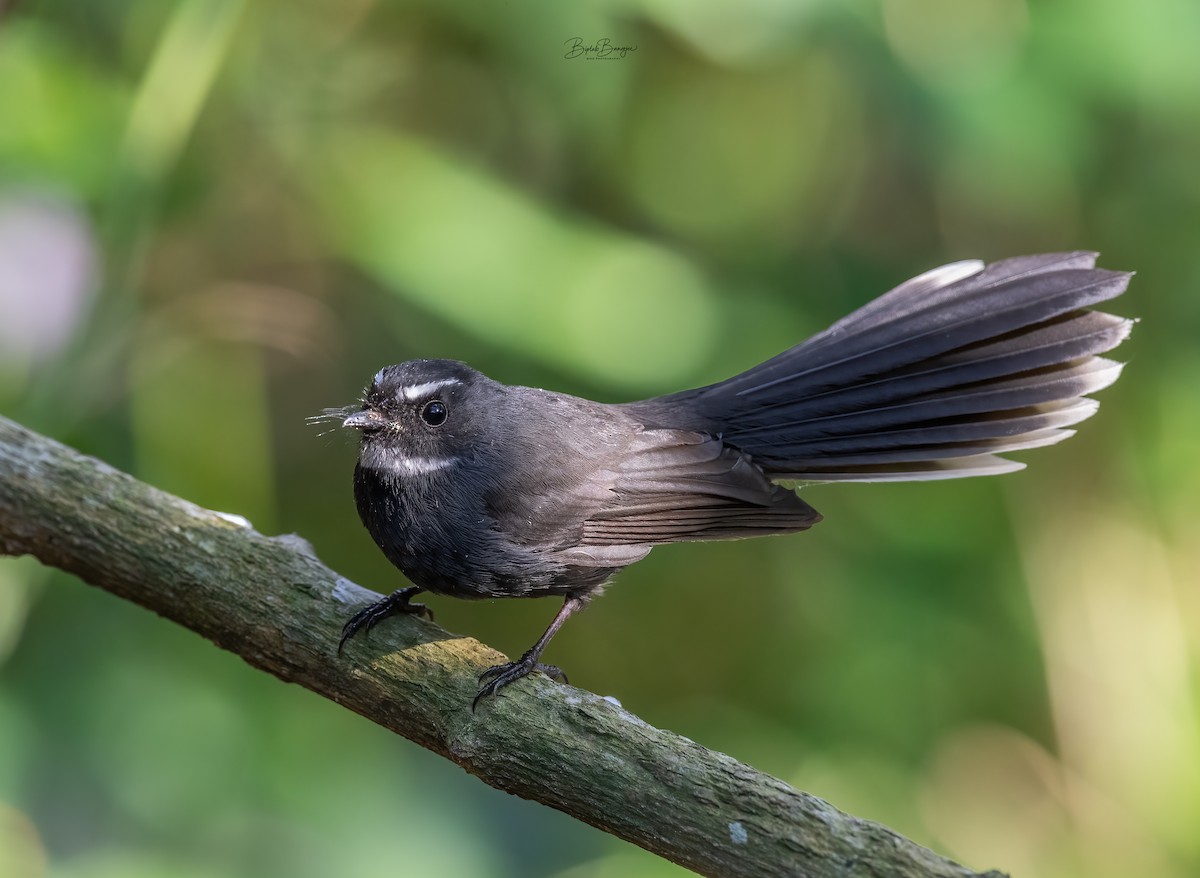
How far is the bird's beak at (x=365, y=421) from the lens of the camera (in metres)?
3.35

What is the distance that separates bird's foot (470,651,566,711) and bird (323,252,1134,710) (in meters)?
0.16

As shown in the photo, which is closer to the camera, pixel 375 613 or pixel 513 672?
pixel 513 672

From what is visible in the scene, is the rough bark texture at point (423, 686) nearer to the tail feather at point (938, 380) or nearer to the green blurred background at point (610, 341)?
the green blurred background at point (610, 341)

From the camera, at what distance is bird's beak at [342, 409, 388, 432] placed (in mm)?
3348

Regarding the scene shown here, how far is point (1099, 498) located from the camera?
4086mm

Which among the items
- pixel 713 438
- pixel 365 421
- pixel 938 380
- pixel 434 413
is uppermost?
pixel 938 380

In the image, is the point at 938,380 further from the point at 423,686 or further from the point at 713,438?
the point at 423,686

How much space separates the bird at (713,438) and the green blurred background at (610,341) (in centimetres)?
50

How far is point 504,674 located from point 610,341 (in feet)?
4.65

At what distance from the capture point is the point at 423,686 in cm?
291

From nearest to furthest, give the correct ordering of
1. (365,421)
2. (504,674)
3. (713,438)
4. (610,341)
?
1. (504,674)
2. (365,421)
3. (713,438)
4. (610,341)

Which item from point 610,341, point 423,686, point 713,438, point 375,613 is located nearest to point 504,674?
point 423,686

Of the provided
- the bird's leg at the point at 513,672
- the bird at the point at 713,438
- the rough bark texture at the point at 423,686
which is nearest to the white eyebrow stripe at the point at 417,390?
the bird at the point at 713,438

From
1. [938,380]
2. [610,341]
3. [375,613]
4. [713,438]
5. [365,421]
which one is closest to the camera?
[375,613]
